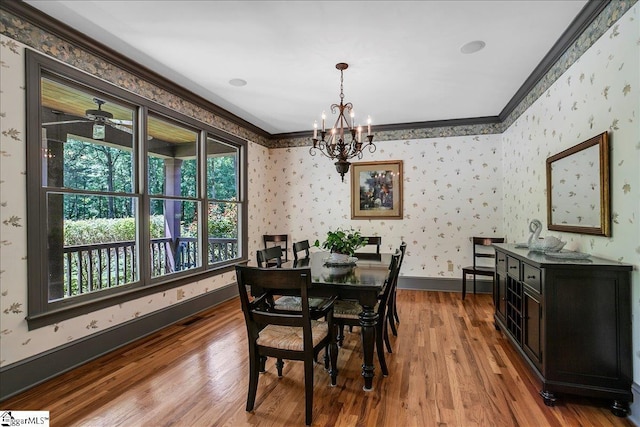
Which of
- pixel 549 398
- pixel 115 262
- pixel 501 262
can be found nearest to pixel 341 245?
pixel 501 262

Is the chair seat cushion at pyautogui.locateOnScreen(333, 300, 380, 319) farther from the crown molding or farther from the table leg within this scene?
the crown molding

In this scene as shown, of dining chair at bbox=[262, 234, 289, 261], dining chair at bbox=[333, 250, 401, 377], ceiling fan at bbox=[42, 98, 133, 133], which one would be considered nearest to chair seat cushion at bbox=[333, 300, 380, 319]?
dining chair at bbox=[333, 250, 401, 377]

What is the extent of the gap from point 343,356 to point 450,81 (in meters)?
3.03

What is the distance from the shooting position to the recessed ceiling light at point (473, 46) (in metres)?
2.67

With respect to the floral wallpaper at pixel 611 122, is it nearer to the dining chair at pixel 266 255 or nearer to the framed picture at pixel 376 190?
the framed picture at pixel 376 190

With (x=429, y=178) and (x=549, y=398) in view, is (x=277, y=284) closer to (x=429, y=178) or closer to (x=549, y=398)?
(x=549, y=398)

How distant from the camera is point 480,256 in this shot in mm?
4676

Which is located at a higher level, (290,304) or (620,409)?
(290,304)

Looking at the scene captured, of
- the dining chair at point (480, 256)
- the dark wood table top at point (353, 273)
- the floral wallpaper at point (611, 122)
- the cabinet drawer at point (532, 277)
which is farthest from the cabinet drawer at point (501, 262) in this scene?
the dark wood table top at point (353, 273)

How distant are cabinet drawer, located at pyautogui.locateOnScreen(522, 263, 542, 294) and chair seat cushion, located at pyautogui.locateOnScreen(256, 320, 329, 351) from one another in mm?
1488

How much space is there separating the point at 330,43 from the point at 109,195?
240 centimetres

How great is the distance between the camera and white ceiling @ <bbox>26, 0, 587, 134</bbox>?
222 centimetres

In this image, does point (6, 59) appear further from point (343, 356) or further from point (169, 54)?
point (343, 356)

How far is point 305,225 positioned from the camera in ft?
18.8
